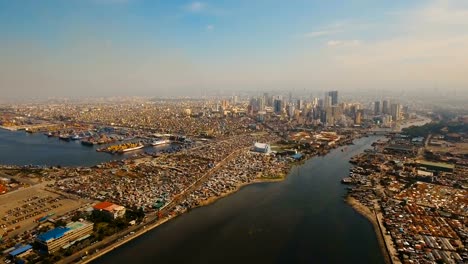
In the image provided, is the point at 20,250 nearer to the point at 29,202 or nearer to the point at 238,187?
the point at 29,202

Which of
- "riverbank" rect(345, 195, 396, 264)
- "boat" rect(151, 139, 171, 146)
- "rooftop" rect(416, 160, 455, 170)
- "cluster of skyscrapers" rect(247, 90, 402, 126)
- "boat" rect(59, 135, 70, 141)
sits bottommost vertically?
"riverbank" rect(345, 195, 396, 264)

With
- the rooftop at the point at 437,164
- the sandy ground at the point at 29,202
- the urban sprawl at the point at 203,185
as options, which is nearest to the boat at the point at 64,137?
the urban sprawl at the point at 203,185

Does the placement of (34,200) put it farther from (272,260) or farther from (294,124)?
(294,124)

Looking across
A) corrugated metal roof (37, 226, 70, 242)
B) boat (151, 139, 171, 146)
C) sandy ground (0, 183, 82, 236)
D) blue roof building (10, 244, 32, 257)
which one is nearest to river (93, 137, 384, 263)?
corrugated metal roof (37, 226, 70, 242)

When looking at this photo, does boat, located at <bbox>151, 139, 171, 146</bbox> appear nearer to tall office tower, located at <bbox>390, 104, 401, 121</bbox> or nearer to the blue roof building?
the blue roof building

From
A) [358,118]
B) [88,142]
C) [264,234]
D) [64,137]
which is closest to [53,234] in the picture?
[264,234]
